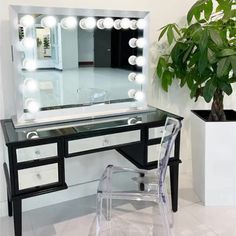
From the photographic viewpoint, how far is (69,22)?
2102mm

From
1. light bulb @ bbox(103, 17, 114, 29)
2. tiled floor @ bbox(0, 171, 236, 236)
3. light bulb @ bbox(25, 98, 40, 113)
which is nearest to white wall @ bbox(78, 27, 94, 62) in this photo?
light bulb @ bbox(103, 17, 114, 29)

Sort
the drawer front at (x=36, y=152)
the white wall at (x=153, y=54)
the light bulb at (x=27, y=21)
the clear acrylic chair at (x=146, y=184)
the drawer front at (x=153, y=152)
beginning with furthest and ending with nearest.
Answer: the drawer front at (x=153, y=152)
the white wall at (x=153, y=54)
the light bulb at (x=27, y=21)
the clear acrylic chair at (x=146, y=184)
the drawer front at (x=36, y=152)

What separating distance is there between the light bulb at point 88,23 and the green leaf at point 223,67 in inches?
35.1

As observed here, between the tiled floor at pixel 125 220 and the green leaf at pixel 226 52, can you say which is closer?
the green leaf at pixel 226 52

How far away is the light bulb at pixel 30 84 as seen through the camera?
79.3 inches

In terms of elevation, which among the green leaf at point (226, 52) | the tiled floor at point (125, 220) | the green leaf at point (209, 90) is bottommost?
the tiled floor at point (125, 220)

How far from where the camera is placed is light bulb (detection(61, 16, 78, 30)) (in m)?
2.08

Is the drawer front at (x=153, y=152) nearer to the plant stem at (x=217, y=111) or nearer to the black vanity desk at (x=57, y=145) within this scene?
the black vanity desk at (x=57, y=145)

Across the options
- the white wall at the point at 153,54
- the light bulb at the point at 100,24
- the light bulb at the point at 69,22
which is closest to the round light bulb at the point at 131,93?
the white wall at the point at 153,54

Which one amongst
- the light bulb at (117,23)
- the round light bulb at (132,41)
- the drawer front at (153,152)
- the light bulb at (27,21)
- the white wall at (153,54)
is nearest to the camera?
the light bulb at (27,21)

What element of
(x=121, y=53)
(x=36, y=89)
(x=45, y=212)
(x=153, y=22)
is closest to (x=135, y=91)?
(x=121, y=53)

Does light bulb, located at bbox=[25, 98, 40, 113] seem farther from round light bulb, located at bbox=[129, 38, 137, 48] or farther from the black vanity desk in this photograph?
round light bulb, located at bbox=[129, 38, 137, 48]

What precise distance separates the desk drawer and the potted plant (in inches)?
21.1

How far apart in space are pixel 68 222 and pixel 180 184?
1.03 m
